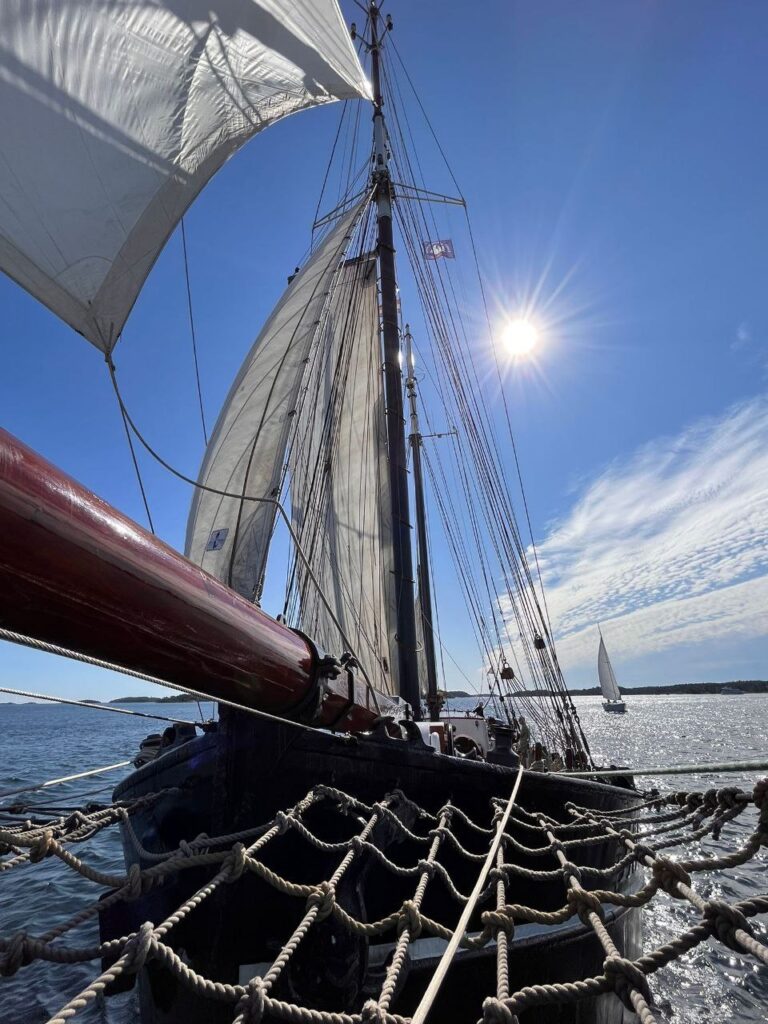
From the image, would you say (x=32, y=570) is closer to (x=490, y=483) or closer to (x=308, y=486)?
(x=308, y=486)

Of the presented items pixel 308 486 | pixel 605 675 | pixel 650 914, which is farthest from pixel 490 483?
pixel 605 675

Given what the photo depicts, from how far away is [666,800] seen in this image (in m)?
5.06

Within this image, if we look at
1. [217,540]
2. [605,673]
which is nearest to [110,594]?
[217,540]

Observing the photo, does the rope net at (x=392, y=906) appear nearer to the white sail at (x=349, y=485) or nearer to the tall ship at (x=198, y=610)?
the tall ship at (x=198, y=610)

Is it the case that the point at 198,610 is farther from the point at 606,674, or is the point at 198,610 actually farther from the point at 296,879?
the point at 606,674

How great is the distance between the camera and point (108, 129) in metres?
3.97

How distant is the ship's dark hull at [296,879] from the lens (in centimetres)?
332

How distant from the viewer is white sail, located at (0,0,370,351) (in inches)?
140

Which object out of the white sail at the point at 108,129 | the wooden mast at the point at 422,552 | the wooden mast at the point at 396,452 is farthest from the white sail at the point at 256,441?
the wooden mast at the point at 422,552

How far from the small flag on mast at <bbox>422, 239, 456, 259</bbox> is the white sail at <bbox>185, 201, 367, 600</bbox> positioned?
6195 mm

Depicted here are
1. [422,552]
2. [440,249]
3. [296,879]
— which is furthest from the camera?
[422,552]

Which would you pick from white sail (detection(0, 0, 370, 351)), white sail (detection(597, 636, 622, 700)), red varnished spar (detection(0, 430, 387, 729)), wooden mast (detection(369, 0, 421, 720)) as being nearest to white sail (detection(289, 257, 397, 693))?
wooden mast (detection(369, 0, 421, 720))

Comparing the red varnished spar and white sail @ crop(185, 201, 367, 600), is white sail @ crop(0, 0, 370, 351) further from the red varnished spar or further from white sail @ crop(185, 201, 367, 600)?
white sail @ crop(185, 201, 367, 600)

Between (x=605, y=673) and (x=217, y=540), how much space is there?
251 ft
